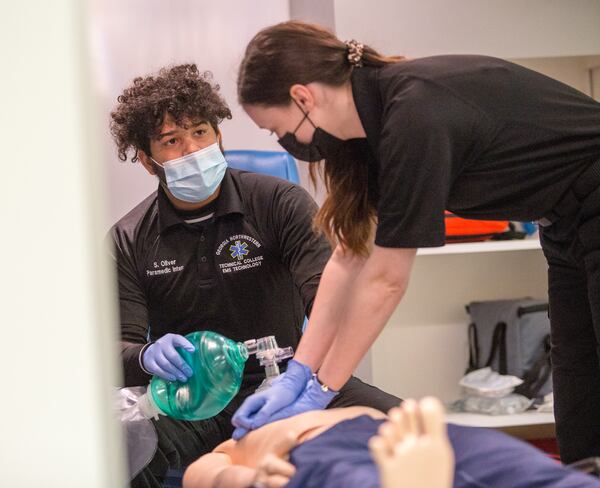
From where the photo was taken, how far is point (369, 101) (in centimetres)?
139

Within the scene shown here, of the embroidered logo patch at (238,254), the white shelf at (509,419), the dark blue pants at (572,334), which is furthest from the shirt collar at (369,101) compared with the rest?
the white shelf at (509,419)

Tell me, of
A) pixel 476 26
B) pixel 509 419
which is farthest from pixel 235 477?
pixel 476 26

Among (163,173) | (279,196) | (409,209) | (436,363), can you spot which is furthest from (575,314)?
(436,363)

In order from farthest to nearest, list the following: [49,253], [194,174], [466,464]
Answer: [194,174] < [466,464] < [49,253]

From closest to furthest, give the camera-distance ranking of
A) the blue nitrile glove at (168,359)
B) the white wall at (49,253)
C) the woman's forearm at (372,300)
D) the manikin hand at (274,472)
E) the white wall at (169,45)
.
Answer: the white wall at (49,253)
the manikin hand at (274,472)
the woman's forearm at (372,300)
the blue nitrile glove at (168,359)
the white wall at (169,45)

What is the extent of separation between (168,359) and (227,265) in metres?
0.32

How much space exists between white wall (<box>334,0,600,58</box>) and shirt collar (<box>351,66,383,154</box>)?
1.13m

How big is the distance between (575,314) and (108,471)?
1.09 meters

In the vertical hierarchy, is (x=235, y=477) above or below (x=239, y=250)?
below

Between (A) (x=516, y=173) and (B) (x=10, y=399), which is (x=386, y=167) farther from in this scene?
(B) (x=10, y=399)

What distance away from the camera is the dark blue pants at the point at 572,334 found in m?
1.46

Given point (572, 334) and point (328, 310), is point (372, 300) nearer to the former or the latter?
point (328, 310)

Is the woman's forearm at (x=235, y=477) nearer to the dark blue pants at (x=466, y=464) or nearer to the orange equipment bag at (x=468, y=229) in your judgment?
the dark blue pants at (x=466, y=464)

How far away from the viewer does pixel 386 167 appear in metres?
1.28
